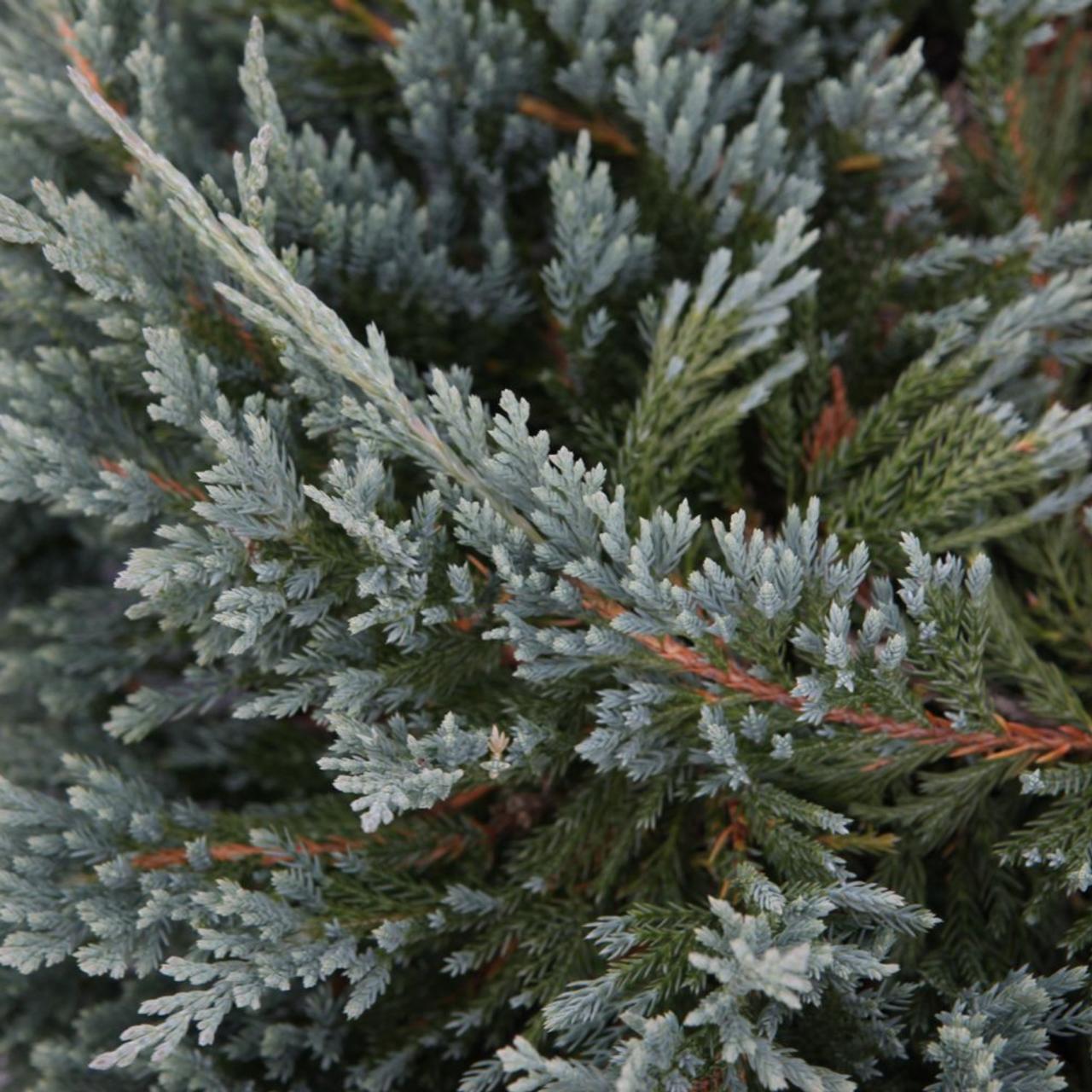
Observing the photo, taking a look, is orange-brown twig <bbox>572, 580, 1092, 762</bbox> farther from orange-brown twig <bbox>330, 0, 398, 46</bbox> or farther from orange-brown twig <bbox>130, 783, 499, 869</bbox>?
orange-brown twig <bbox>330, 0, 398, 46</bbox>

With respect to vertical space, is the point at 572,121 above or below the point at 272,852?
above

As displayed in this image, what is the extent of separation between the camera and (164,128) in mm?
1687

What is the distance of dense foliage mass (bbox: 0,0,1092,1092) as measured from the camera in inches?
52.1

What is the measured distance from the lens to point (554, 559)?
1.37 m

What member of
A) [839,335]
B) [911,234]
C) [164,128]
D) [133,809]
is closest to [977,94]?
[911,234]

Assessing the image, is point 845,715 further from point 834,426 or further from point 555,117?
point 555,117

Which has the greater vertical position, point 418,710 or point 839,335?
point 839,335

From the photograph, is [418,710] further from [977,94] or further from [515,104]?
[977,94]

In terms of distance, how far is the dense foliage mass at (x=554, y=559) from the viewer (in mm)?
1324

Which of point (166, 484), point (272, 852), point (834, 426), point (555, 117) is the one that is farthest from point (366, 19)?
point (272, 852)

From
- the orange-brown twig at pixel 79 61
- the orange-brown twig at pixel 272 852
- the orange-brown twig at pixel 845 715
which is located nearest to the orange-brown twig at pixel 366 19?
the orange-brown twig at pixel 79 61

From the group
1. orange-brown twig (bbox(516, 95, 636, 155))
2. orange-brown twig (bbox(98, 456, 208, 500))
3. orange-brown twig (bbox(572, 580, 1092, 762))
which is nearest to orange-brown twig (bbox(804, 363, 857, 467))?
orange-brown twig (bbox(572, 580, 1092, 762))

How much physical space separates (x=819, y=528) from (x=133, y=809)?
1158 mm

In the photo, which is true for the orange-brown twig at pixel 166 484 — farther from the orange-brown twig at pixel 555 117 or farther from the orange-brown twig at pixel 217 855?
the orange-brown twig at pixel 555 117
